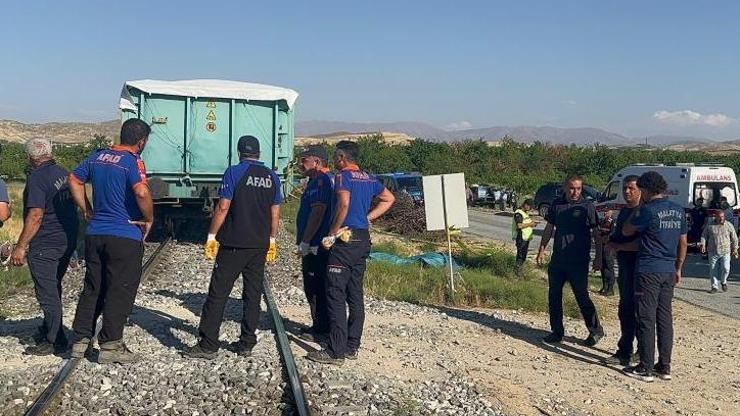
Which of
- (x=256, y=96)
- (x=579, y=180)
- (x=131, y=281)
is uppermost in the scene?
(x=256, y=96)

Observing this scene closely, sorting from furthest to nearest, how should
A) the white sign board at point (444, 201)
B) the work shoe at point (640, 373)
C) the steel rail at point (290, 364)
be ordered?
the white sign board at point (444, 201)
the work shoe at point (640, 373)
the steel rail at point (290, 364)

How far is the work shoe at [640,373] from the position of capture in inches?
275

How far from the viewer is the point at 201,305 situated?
912 centimetres

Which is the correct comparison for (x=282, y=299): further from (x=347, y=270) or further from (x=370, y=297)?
(x=347, y=270)

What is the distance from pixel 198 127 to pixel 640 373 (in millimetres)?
10181

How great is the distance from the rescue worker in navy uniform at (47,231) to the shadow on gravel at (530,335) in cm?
472

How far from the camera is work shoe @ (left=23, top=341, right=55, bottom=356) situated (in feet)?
21.3

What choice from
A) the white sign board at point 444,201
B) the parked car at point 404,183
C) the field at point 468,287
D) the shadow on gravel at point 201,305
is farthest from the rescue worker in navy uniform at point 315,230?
the parked car at point 404,183

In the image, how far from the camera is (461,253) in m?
15.9

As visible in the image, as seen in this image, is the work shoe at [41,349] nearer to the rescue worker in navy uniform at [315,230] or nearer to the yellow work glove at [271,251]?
the yellow work glove at [271,251]

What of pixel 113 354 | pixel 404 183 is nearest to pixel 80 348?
pixel 113 354

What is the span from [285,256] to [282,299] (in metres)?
4.53

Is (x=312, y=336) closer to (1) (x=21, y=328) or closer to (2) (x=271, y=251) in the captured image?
(2) (x=271, y=251)

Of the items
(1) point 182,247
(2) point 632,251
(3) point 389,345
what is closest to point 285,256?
(1) point 182,247
